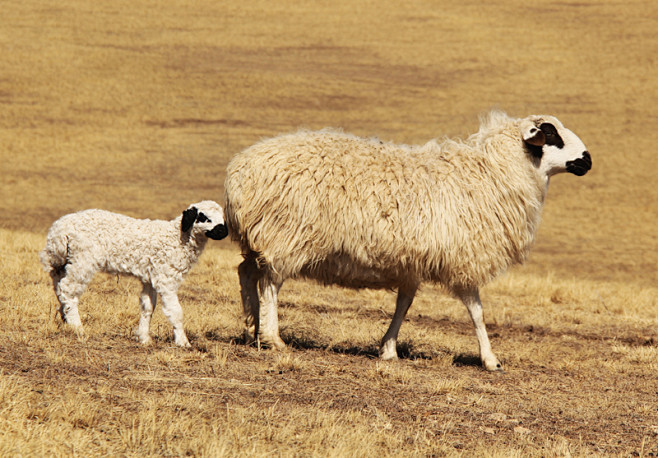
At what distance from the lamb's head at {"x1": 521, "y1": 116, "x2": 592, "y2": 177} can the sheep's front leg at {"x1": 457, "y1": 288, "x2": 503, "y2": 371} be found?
181 cm

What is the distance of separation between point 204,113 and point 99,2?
23675 mm

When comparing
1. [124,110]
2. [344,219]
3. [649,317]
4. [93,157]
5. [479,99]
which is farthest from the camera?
[479,99]

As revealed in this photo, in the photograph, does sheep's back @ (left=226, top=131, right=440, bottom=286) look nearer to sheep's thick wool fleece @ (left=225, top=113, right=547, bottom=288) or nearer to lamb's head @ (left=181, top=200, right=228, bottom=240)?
sheep's thick wool fleece @ (left=225, top=113, right=547, bottom=288)

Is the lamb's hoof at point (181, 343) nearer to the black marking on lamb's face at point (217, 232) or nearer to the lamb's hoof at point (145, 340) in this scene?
the lamb's hoof at point (145, 340)

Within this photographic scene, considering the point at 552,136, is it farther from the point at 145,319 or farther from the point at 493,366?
the point at 145,319

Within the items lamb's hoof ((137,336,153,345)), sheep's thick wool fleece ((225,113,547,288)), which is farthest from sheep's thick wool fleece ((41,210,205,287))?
sheep's thick wool fleece ((225,113,547,288))

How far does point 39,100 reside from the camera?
144ft

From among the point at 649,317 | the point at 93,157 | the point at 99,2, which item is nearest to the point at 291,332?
the point at 649,317

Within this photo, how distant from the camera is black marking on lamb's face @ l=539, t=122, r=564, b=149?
989 centimetres

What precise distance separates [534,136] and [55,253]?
5512mm

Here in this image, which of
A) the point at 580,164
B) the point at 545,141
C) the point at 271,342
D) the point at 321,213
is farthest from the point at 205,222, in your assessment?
the point at 580,164

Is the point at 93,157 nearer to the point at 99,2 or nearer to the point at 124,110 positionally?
the point at 124,110

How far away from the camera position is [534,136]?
9.79 m

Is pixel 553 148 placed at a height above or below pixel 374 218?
above
